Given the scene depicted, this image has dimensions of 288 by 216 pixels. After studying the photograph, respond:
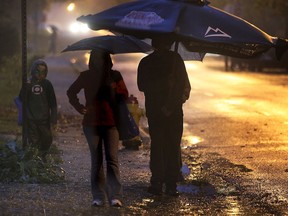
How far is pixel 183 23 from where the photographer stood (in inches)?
316

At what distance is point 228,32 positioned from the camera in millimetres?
8188

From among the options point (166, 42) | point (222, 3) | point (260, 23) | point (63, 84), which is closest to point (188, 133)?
point (166, 42)

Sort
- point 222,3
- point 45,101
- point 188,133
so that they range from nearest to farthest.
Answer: point 45,101, point 188,133, point 222,3

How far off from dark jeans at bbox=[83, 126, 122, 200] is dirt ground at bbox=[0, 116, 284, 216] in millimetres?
179

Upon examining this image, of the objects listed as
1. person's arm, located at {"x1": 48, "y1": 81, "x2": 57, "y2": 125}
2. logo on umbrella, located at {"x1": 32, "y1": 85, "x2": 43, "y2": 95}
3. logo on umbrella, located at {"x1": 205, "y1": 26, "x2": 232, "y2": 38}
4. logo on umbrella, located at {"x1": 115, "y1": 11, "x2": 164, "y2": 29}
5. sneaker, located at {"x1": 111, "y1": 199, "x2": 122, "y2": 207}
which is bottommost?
sneaker, located at {"x1": 111, "y1": 199, "x2": 122, "y2": 207}

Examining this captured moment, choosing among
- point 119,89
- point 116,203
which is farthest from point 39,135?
point 116,203

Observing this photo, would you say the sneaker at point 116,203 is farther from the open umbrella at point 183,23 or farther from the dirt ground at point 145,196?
the open umbrella at point 183,23

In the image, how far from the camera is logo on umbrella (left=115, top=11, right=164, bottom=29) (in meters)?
7.85

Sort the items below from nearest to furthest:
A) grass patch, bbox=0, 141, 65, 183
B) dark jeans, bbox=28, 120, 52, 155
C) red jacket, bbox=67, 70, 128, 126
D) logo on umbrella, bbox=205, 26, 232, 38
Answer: logo on umbrella, bbox=205, 26, 232, 38 → red jacket, bbox=67, 70, 128, 126 → grass patch, bbox=0, 141, 65, 183 → dark jeans, bbox=28, 120, 52, 155

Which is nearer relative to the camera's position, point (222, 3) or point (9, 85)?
point (9, 85)

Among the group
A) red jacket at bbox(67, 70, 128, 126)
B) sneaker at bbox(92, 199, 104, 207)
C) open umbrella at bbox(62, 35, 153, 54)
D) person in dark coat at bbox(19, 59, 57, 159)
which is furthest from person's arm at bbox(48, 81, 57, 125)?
sneaker at bbox(92, 199, 104, 207)

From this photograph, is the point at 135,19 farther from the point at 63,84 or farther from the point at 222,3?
the point at 222,3

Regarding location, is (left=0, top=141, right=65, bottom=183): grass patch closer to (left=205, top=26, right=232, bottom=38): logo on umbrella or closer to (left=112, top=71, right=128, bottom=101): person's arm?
(left=112, top=71, right=128, bottom=101): person's arm

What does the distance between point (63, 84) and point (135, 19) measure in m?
21.6
